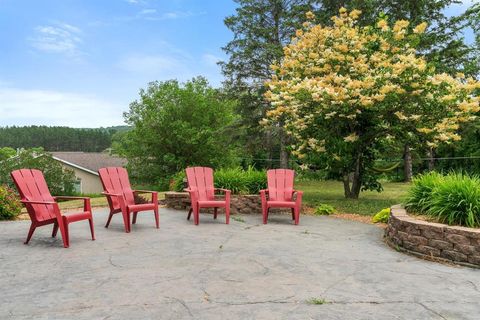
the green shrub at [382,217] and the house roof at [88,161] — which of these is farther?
the house roof at [88,161]

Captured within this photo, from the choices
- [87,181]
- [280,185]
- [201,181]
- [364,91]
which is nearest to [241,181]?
[280,185]

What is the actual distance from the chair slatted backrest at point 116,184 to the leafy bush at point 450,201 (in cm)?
418

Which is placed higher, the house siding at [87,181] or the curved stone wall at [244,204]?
the curved stone wall at [244,204]

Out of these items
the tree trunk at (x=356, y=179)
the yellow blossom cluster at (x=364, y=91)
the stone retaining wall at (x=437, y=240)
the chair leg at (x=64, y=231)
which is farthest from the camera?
the tree trunk at (x=356, y=179)

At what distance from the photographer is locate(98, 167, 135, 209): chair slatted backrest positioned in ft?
21.4

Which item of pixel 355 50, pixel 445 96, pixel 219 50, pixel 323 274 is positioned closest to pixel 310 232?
pixel 323 274

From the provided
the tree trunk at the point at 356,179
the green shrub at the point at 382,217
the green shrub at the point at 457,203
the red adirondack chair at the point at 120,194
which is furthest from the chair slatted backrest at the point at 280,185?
the tree trunk at the point at 356,179

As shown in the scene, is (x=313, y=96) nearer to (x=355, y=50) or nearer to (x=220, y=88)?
(x=355, y=50)

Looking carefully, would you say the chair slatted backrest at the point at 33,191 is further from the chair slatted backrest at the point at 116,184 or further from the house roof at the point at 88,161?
the house roof at the point at 88,161

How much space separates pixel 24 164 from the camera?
20.8m

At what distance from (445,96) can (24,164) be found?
19.3 m

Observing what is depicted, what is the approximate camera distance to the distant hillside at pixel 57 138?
48.6 m

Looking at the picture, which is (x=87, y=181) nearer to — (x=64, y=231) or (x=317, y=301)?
(x=64, y=231)

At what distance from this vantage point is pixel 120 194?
6.45 metres
